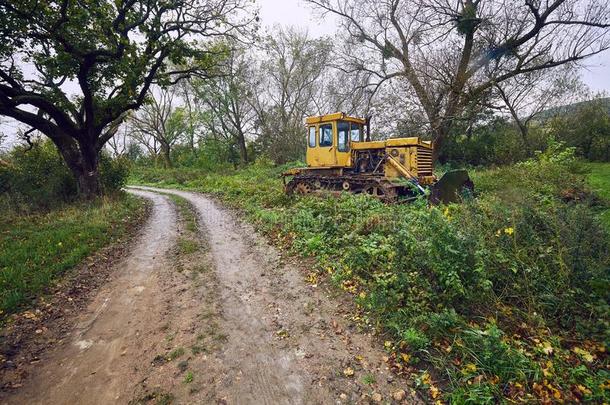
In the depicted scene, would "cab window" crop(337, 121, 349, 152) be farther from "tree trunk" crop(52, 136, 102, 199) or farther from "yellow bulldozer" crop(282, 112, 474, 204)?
"tree trunk" crop(52, 136, 102, 199)

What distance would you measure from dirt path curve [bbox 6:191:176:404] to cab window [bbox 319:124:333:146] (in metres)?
8.19

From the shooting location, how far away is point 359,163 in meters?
12.3

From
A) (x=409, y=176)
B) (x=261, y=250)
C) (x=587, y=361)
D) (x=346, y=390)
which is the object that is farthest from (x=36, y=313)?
(x=409, y=176)

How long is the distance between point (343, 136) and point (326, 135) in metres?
0.70

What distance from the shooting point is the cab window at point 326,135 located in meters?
12.2

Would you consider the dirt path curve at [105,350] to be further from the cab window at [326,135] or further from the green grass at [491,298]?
the cab window at [326,135]

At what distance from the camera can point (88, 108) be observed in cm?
1231

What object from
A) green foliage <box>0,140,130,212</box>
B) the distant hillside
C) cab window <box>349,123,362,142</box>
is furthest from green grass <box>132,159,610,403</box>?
the distant hillside

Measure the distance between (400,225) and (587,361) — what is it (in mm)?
3443

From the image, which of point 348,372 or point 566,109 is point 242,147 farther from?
point 348,372

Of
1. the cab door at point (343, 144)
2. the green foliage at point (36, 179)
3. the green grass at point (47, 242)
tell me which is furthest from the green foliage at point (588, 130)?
the green foliage at point (36, 179)

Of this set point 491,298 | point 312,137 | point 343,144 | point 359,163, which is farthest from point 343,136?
point 491,298

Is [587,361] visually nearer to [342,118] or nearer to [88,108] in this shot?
[342,118]

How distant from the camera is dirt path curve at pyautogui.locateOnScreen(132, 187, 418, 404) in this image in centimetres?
313
